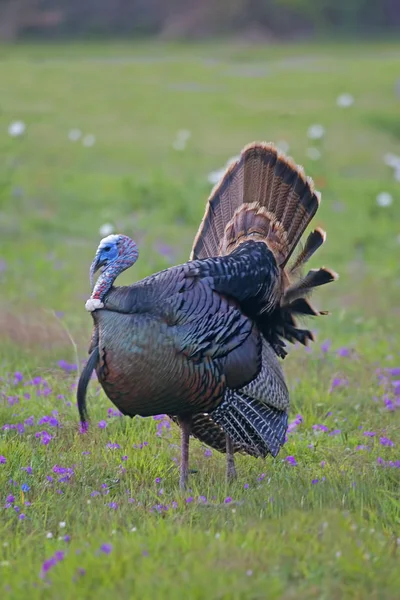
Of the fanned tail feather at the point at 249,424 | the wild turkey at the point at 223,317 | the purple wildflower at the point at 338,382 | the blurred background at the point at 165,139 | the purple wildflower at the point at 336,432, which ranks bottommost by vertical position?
the blurred background at the point at 165,139

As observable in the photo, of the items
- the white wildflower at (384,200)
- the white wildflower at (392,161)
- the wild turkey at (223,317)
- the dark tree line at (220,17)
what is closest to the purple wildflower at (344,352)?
the wild turkey at (223,317)

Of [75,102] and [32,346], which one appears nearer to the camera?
[32,346]

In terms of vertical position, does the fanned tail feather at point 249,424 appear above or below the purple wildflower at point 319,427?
above

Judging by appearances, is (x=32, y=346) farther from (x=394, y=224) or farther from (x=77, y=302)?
(x=394, y=224)

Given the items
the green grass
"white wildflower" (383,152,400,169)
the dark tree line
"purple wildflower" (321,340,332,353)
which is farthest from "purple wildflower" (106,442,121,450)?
the dark tree line

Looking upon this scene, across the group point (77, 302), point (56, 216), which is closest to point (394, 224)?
point (56, 216)

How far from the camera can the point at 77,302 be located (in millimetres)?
8672

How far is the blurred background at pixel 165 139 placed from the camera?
940 cm

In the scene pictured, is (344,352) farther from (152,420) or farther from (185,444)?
(185,444)

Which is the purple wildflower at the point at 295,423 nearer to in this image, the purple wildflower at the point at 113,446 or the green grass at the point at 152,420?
the green grass at the point at 152,420

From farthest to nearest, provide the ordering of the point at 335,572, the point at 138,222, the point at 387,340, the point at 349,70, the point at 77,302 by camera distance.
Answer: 1. the point at 349,70
2. the point at 138,222
3. the point at 77,302
4. the point at 387,340
5. the point at 335,572

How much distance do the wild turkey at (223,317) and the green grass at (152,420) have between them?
0.34 metres

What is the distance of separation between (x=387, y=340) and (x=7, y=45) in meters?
Result: 23.5

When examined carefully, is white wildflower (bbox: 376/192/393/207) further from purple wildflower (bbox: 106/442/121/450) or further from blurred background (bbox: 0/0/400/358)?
purple wildflower (bbox: 106/442/121/450)
